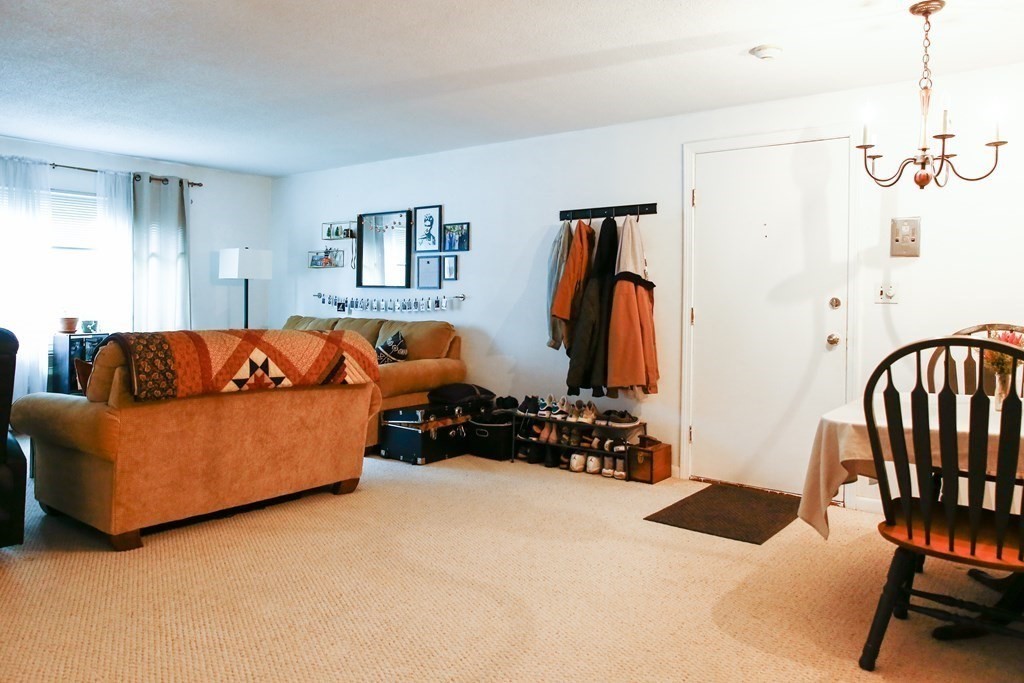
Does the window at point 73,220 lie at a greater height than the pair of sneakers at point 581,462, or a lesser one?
greater

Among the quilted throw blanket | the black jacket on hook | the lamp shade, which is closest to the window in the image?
the lamp shade

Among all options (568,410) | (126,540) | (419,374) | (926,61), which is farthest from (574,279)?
(126,540)

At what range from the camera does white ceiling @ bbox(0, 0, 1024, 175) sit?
9.61ft

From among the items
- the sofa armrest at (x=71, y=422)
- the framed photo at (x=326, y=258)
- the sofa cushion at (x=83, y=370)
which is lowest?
the sofa armrest at (x=71, y=422)

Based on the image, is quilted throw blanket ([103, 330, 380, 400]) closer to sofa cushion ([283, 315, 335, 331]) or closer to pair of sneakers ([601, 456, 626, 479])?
pair of sneakers ([601, 456, 626, 479])

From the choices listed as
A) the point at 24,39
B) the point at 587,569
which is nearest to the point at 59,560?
the point at 587,569

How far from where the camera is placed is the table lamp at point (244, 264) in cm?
630

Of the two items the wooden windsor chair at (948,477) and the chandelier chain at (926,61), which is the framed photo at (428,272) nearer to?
the chandelier chain at (926,61)

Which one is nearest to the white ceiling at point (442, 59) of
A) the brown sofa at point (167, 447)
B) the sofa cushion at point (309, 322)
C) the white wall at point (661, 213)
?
the white wall at point (661, 213)

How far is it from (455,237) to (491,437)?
5.43 feet

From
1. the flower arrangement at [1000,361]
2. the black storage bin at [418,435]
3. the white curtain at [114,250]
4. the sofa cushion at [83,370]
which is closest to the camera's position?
the flower arrangement at [1000,361]

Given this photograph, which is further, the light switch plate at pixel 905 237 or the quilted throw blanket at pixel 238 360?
the light switch plate at pixel 905 237

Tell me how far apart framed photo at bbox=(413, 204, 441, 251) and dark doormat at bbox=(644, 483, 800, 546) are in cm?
290

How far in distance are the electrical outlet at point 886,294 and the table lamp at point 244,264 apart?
500cm
